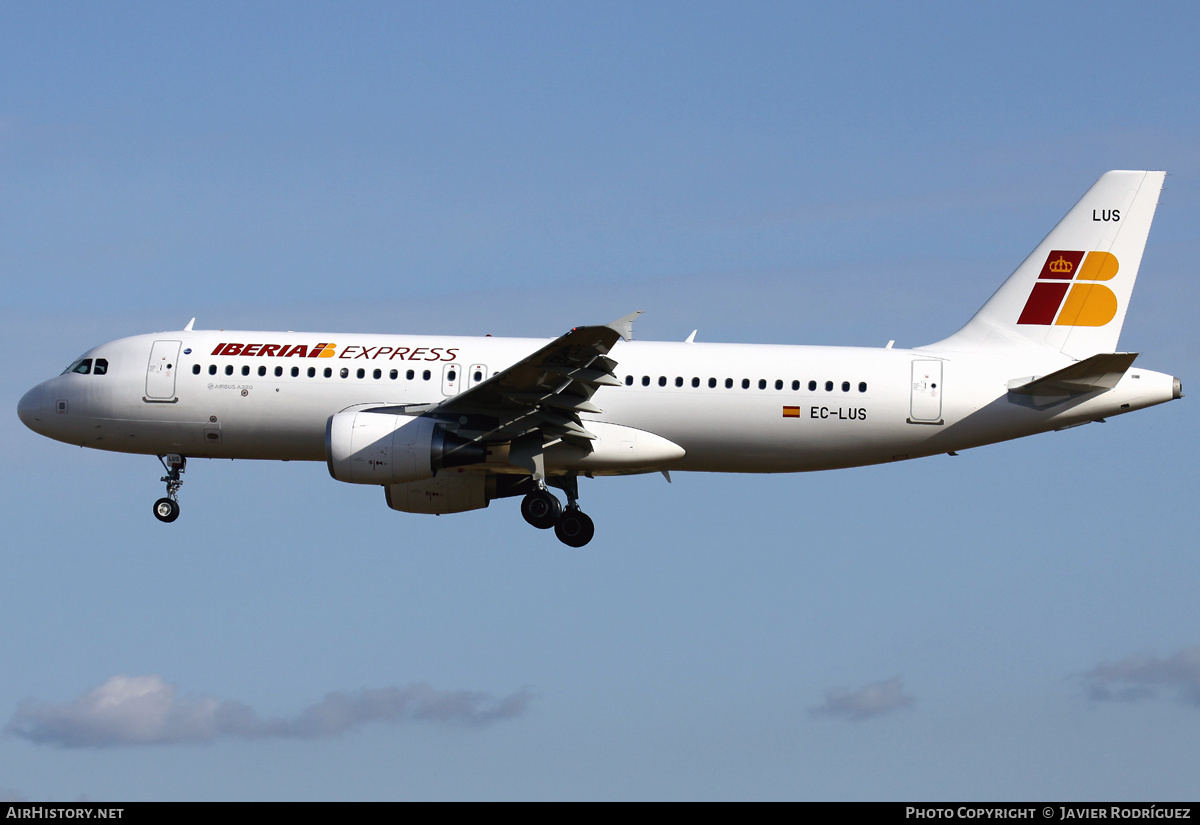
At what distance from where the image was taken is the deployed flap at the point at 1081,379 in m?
35.2

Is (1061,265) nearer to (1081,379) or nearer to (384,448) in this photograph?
(1081,379)

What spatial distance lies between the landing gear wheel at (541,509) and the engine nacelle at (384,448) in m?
3.10

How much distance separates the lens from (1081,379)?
1417 inches

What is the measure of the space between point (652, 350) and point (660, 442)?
2361mm

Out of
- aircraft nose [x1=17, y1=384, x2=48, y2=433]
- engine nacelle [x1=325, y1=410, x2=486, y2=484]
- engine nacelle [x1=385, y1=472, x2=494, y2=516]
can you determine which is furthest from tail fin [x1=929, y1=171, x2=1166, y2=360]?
aircraft nose [x1=17, y1=384, x2=48, y2=433]

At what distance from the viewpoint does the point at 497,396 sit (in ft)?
117

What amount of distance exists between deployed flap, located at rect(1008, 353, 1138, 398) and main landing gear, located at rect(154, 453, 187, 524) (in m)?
21.1

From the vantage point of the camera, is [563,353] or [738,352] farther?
[738,352]

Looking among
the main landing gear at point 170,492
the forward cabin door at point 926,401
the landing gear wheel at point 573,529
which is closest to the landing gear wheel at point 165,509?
the main landing gear at point 170,492

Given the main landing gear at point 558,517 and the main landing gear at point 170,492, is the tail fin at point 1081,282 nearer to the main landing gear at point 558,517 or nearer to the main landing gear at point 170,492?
the main landing gear at point 558,517

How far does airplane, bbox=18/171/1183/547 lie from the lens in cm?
3612
